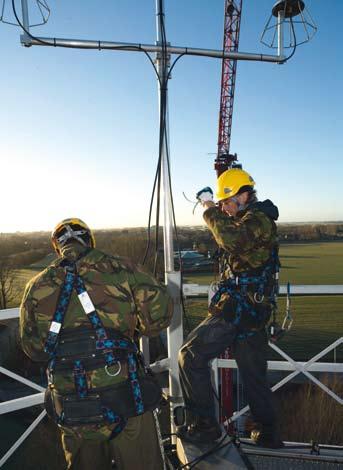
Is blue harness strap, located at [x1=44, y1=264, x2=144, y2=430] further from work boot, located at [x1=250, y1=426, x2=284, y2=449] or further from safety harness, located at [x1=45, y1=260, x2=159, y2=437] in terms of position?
work boot, located at [x1=250, y1=426, x2=284, y2=449]

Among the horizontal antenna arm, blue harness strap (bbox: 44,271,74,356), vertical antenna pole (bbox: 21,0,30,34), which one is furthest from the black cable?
vertical antenna pole (bbox: 21,0,30,34)

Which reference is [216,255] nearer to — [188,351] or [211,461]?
[188,351]

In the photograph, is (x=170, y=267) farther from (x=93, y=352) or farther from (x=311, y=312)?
(x=311, y=312)

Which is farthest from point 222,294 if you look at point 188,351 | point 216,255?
point 188,351

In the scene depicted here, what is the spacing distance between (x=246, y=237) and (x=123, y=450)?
180 centimetres

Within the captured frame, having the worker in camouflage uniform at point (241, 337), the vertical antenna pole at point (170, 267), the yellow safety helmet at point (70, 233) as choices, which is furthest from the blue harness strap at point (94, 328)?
the vertical antenna pole at point (170, 267)

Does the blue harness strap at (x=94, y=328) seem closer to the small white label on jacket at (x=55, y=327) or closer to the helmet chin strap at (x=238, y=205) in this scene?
the small white label on jacket at (x=55, y=327)

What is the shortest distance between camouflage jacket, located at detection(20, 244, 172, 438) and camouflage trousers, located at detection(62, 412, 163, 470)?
0.38 metres

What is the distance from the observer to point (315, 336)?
8044cm

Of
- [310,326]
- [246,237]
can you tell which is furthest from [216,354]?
[310,326]

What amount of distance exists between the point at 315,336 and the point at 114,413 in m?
87.8

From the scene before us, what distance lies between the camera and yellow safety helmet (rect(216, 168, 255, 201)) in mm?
3271

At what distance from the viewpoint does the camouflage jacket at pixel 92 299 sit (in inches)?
88.9

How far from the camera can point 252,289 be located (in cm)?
314
